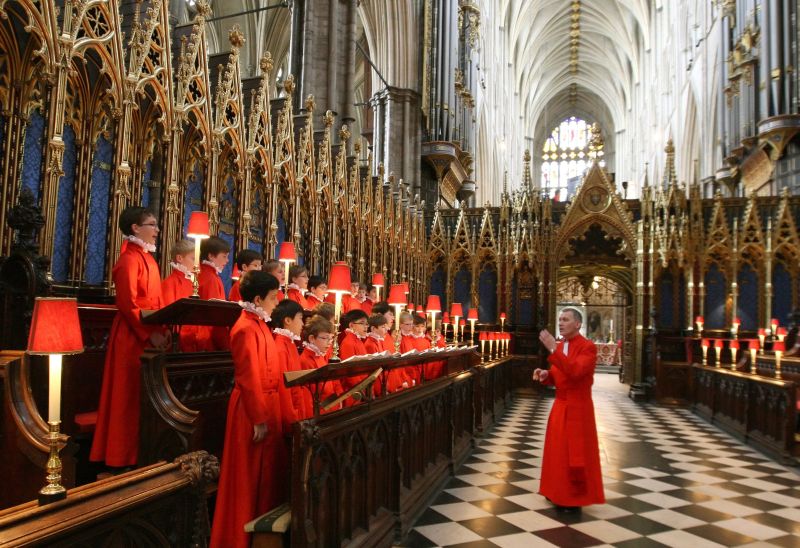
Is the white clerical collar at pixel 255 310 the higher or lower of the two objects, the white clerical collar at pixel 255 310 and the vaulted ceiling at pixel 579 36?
the lower

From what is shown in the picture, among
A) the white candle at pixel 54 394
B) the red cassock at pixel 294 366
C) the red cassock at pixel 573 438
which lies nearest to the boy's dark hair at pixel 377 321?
the red cassock at pixel 573 438

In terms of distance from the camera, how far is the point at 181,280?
14.8ft

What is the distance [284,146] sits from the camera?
8.95 m

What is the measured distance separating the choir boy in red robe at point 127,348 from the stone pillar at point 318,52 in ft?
25.6

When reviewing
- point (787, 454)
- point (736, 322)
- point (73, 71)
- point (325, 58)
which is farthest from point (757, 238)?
point (73, 71)

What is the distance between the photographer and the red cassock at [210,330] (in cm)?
473

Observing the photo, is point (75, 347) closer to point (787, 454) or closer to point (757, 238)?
point (787, 454)

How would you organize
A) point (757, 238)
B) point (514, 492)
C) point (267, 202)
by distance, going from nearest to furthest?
point (514, 492), point (267, 202), point (757, 238)

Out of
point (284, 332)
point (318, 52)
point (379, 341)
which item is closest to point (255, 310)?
point (284, 332)

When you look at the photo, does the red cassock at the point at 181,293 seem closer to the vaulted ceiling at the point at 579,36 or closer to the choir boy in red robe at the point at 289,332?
the choir boy in red robe at the point at 289,332

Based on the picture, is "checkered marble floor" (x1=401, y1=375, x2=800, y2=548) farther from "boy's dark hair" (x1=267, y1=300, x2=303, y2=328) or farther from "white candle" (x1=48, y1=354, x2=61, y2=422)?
"white candle" (x1=48, y1=354, x2=61, y2=422)

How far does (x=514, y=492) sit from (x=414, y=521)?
1.45 metres

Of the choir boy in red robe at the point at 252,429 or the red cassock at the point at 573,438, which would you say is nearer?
the choir boy in red robe at the point at 252,429

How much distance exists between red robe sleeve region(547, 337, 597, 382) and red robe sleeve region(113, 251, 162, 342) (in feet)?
10.9
